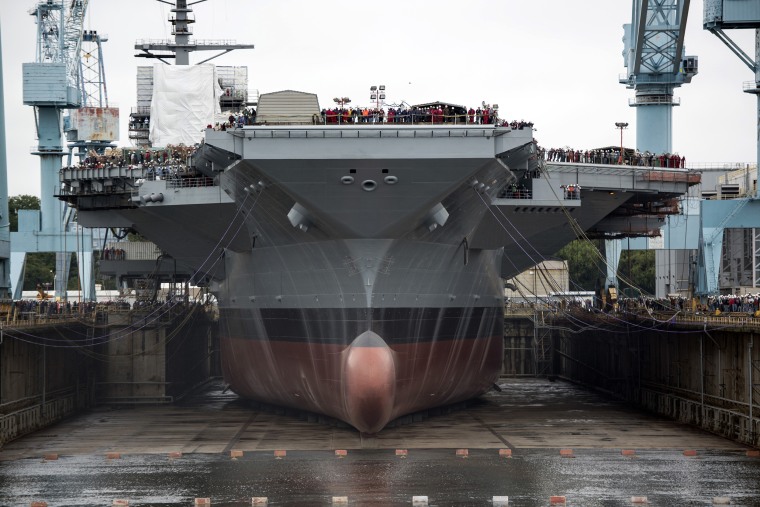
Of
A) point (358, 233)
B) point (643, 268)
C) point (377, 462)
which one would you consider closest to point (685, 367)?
point (358, 233)

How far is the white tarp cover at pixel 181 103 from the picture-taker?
44062 millimetres

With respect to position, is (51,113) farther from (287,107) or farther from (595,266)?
(595,266)

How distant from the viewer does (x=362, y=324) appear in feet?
84.1

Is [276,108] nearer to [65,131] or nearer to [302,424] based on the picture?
[302,424]

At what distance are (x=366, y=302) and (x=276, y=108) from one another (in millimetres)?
4998

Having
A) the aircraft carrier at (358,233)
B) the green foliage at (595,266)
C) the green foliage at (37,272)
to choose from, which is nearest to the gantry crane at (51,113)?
the aircraft carrier at (358,233)

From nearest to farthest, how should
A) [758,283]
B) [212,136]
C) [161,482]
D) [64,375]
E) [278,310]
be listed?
[161,482], [212,136], [278,310], [64,375], [758,283]

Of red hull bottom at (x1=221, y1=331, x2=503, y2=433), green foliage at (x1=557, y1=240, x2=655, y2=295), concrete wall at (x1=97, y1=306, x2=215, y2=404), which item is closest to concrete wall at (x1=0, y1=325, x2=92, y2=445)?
concrete wall at (x1=97, y1=306, x2=215, y2=404)

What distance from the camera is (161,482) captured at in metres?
20.6

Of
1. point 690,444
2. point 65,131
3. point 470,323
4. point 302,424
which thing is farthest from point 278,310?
point 65,131

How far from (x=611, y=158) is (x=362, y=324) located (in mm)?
13073

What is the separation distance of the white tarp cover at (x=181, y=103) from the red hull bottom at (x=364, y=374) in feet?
43.0

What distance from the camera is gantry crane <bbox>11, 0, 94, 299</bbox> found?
53.7m

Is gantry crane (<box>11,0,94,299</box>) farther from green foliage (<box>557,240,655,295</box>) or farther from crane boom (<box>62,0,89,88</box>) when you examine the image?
green foliage (<box>557,240,655,295</box>)
